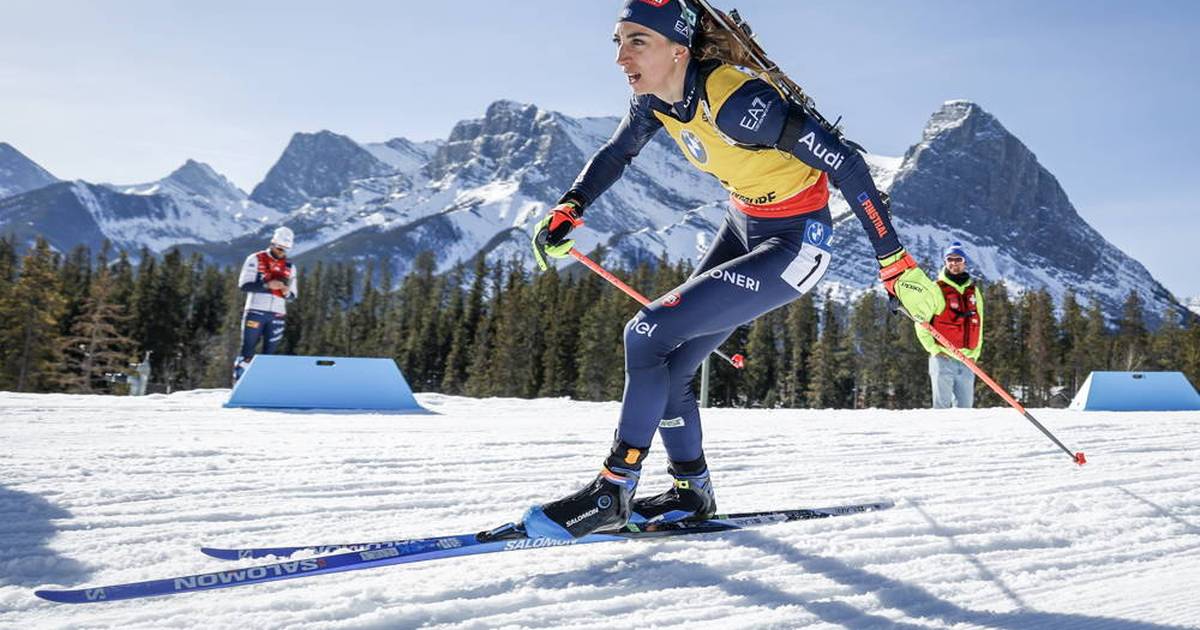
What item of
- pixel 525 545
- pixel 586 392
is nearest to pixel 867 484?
pixel 525 545

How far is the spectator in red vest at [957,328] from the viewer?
9.55 m

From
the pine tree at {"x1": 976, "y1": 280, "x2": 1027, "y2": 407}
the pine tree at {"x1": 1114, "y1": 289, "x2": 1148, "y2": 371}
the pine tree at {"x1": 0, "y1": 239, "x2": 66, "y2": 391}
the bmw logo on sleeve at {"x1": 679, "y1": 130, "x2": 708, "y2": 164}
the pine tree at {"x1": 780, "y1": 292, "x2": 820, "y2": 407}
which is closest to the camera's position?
the bmw logo on sleeve at {"x1": 679, "y1": 130, "x2": 708, "y2": 164}

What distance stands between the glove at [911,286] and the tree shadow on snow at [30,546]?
125 inches

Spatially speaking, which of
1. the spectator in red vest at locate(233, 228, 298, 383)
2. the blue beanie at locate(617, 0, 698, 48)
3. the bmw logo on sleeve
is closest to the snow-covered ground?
the bmw logo on sleeve

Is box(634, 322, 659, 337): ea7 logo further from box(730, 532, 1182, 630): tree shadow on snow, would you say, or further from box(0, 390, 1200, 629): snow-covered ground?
box(730, 532, 1182, 630): tree shadow on snow

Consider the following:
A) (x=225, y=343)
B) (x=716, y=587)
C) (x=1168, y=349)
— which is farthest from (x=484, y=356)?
(x=716, y=587)

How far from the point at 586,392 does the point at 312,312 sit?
5314 cm

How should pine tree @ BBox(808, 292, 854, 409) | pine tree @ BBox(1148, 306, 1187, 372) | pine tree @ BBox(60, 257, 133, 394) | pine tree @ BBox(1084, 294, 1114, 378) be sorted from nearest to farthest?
1. pine tree @ BBox(60, 257, 133, 394)
2. pine tree @ BBox(1148, 306, 1187, 372)
3. pine tree @ BBox(1084, 294, 1114, 378)
4. pine tree @ BBox(808, 292, 854, 409)

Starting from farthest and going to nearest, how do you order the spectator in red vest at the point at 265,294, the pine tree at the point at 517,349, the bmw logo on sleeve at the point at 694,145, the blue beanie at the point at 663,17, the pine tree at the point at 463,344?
the pine tree at the point at 463,344, the pine tree at the point at 517,349, the spectator in red vest at the point at 265,294, the bmw logo on sleeve at the point at 694,145, the blue beanie at the point at 663,17

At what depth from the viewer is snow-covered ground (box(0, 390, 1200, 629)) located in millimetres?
2291

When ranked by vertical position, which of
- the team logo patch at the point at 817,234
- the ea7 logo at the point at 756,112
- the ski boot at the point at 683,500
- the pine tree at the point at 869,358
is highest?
the pine tree at the point at 869,358

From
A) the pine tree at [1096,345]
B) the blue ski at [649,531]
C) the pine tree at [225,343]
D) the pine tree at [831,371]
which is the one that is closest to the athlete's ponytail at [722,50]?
the blue ski at [649,531]

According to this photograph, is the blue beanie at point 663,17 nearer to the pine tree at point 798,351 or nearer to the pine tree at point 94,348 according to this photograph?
the pine tree at point 94,348

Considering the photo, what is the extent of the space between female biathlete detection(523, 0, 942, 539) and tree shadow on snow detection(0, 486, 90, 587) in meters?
1.55
